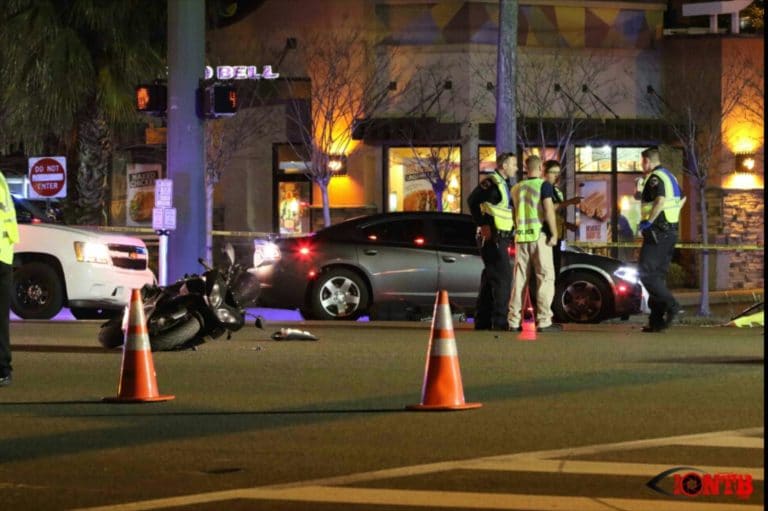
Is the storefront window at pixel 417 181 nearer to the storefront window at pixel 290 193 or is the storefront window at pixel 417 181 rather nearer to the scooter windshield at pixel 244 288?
the storefront window at pixel 290 193

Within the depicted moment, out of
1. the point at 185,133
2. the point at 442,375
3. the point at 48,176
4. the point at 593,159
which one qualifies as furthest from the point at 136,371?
the point at 593,159

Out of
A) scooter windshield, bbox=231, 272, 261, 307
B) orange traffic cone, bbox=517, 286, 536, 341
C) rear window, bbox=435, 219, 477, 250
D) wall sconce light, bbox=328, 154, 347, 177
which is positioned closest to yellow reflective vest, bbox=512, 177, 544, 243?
orange traffic cone, bbox=517, 286, 536, 341

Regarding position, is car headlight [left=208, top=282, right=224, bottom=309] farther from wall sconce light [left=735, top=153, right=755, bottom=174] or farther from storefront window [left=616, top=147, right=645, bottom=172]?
wall sconce light [left=735, top=153, right=755, bottom=174]

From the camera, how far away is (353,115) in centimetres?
3250

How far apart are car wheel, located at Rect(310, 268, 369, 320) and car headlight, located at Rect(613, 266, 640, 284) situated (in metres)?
3.19

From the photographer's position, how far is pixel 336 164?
3272 centimetres

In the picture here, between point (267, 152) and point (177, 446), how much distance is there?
82.4 feet

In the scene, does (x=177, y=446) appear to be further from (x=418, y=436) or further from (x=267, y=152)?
(x=267, y=152)

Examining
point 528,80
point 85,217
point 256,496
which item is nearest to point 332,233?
point 85,217

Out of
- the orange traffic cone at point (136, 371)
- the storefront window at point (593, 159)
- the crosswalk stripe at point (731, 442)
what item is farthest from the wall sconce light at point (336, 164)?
the crosswalk stripe at point (731, 442)

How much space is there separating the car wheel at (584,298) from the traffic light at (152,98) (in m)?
5.94

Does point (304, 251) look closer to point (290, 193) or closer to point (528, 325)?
point (528, 325)

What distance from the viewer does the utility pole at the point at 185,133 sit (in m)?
20.7

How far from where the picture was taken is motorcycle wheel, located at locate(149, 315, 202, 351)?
14.4 meters
